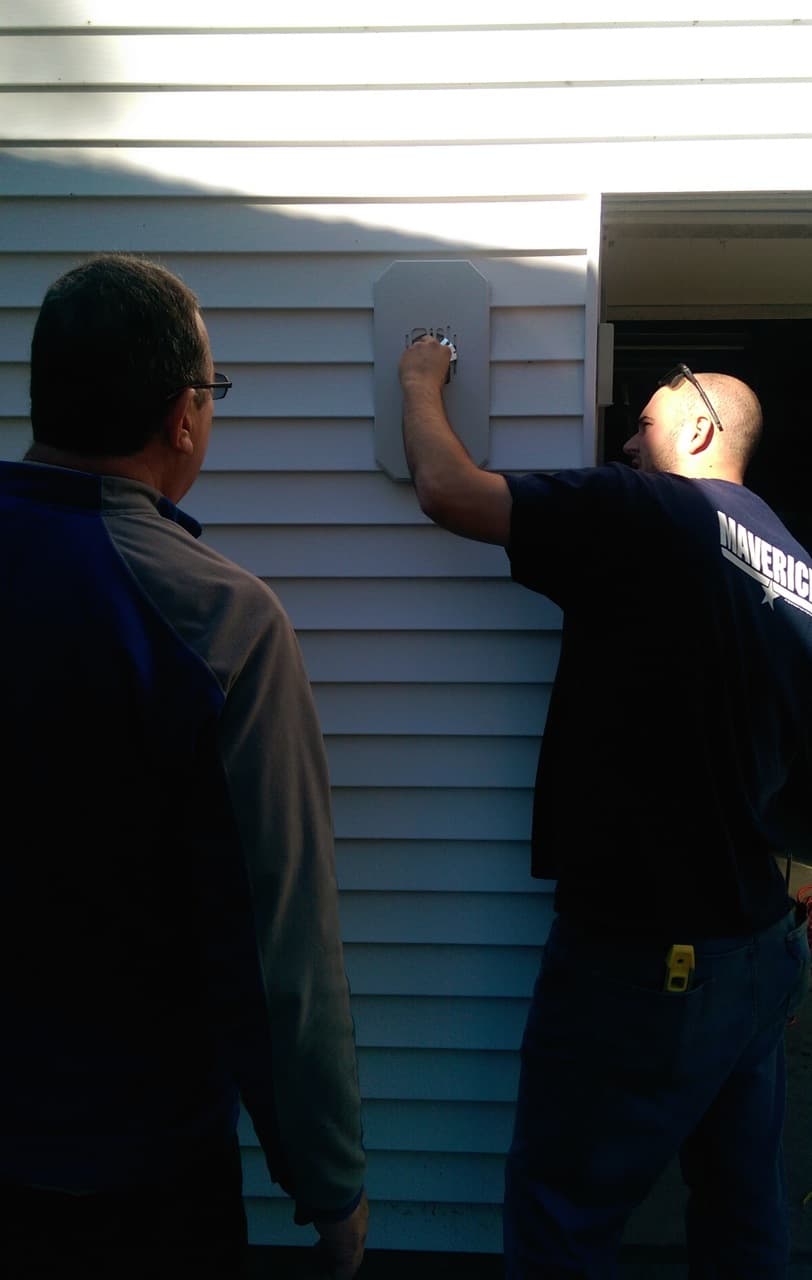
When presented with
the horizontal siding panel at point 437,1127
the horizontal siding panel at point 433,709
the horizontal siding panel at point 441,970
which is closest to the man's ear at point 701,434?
the horizontal siding panel at point 433,709

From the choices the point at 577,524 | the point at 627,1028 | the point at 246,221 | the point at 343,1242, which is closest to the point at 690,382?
the point at 577,524

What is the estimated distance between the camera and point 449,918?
8.19 feet

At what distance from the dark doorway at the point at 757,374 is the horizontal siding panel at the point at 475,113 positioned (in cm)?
197

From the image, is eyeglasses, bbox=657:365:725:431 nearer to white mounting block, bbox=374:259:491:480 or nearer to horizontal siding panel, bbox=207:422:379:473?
white mounting block, bbox=374:259:491:480

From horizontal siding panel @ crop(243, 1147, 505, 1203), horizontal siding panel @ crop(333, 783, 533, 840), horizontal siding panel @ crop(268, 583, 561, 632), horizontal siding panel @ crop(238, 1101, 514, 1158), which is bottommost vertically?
horizontal siding panel @ crop(243, 1147, 505, 1203)

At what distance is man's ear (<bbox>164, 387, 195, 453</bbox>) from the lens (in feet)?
4.36

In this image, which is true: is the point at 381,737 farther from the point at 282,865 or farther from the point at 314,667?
the point at 282,865

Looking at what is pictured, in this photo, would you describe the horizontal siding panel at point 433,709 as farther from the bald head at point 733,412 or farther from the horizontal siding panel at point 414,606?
the bald head at point 733,412

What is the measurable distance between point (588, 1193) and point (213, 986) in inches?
41.1

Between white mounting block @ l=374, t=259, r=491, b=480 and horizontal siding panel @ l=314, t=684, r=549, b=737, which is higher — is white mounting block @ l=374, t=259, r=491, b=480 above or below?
above

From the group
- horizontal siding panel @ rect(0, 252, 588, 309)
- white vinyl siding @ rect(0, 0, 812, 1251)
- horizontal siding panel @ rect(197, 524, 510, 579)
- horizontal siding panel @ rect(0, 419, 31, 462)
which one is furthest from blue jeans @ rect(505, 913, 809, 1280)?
horizontal siding panel @ rect(0, 419, 31, 462)

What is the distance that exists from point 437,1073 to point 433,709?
0.94 m

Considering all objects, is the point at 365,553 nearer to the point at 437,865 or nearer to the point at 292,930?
the point at 437,865

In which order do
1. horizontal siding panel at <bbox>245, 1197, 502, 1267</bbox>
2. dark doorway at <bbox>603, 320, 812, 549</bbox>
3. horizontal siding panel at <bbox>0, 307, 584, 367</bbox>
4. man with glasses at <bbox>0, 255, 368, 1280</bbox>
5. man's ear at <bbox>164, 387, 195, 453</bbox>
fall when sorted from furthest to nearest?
dark doorway at <bbox>603, 320, 812, 549</bbox>
horizontal siding panel at <bbox>245, 1197, 502, 1267</bbox>
horizontal siding panel at <bbox>0, 307, 584, 367</bbox>
man's ear at <bbox>164, 387, 195, 453</bbox>
man with glasses at <bbox>0, 255, 368, 1280</bbox>
